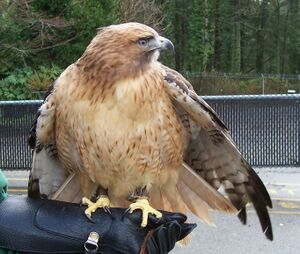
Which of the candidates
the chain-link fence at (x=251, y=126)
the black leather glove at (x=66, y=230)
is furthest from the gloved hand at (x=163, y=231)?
the chain-link fence at (x=251, y=126)

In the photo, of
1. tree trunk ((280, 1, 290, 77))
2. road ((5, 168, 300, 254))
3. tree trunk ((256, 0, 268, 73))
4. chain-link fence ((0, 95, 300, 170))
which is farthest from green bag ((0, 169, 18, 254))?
tree trunk ((280, 1, 290, 77))

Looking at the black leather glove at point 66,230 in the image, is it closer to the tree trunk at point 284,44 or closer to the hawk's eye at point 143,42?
the hawk's eye at point 143,42

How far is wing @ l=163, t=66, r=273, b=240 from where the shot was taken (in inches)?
127

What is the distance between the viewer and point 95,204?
9.18ft

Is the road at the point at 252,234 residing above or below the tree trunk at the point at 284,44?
above

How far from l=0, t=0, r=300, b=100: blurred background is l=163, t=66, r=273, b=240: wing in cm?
1006

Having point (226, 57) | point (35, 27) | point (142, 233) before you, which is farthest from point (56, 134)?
point (226, 57)

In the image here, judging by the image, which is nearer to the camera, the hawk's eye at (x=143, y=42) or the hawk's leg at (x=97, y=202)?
the hawk's leg at (x=97, y=202)

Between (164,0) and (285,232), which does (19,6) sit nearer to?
(285,232)

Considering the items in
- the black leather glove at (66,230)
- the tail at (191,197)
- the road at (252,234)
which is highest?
the black leather glove at (66,230)

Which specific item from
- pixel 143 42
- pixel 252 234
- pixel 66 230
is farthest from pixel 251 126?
pixel 66 230

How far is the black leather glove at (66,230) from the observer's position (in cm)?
204

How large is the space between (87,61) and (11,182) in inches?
237

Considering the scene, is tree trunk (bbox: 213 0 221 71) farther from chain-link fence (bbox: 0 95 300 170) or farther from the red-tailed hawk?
the red-tailed hawk
